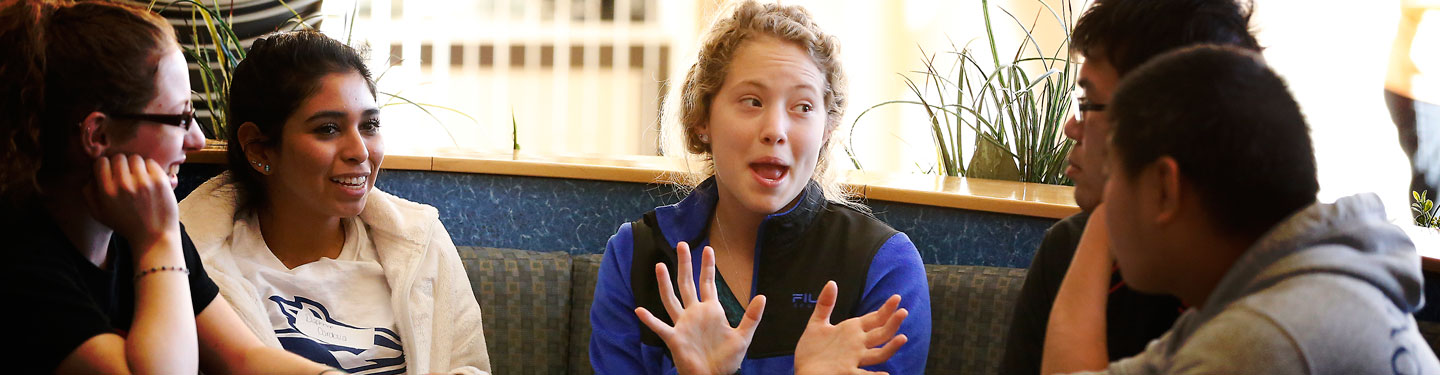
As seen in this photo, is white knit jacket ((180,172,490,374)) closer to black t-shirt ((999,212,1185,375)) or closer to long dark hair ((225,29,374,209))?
long dark hair ((225,29,374,209))

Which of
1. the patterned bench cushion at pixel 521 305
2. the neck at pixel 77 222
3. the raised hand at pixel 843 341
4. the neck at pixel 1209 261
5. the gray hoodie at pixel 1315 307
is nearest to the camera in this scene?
the gray hoodie at pixel 1315 307

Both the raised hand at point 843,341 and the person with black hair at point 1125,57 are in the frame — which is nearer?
the person with black hair at point 1125,57

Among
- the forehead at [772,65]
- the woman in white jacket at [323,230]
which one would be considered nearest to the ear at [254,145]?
the woman in white jacket at [323,230]

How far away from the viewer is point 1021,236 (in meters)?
1.92

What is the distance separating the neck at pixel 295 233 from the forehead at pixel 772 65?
2.46 ft

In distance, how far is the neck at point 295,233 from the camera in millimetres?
1833

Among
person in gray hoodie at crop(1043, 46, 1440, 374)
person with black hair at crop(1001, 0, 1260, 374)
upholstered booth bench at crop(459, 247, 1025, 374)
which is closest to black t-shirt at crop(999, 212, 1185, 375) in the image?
person with black hair at crop(1001, 0, 1260, 374)

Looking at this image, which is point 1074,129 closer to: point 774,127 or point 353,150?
point 774,127

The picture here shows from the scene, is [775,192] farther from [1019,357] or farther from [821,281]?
[1019,357]

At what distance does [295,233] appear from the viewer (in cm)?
184

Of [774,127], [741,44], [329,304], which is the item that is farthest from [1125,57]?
[329,304]

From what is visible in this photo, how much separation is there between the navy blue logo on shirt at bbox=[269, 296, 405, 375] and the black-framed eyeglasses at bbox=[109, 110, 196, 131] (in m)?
0.53

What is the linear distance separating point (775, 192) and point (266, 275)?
85cm

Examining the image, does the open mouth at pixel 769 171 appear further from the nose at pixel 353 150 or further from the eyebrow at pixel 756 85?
the nose at pixel 353 150
